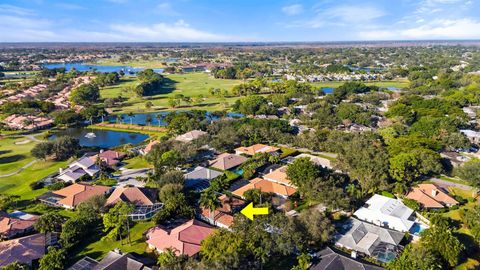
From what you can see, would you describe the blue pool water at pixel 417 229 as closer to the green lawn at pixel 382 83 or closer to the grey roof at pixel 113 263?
the grey roof at pixel 113 263

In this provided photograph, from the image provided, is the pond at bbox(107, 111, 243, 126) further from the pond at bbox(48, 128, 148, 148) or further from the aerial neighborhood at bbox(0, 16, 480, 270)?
the pond at bbox(48, 128, 148, 148)

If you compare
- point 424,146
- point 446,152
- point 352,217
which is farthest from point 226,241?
→ point 446,152

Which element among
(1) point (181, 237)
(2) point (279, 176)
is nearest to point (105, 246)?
(1) point (181, 237)

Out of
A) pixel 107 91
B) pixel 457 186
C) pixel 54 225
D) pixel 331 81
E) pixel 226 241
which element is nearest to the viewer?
pixel 226 241

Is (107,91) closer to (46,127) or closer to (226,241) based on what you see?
(46,127)

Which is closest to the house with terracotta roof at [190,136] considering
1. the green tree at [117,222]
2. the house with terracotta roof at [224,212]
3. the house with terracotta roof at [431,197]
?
the house with terracotta roof at [224,212]

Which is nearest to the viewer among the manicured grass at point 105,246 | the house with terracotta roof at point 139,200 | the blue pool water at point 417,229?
the manicured grass at point 105,246
